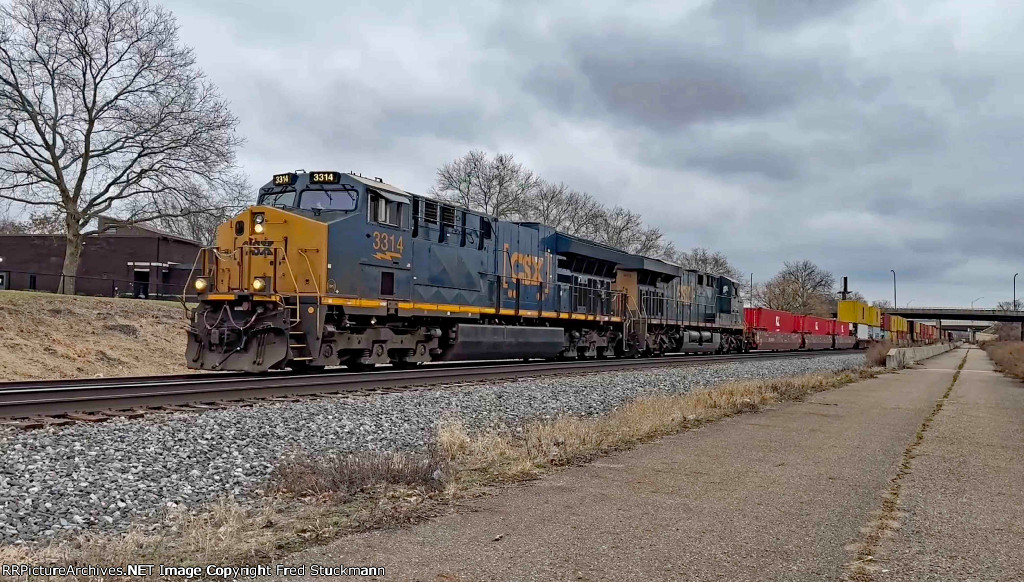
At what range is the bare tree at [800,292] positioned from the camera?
344ft

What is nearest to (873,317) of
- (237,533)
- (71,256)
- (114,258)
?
(71,256)

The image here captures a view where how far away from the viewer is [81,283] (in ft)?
143

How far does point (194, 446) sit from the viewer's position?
272 inches

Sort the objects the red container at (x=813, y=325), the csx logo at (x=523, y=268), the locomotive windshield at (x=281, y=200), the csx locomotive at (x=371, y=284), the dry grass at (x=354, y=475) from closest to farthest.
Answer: the dry grass at (x=354, y=475) → the csx locomotive at (x=371, y=284) → the locomotive windshield at (x=281, y=200) → the csx logo at (x=523, y=268) → the red container at (x=813, y=325)

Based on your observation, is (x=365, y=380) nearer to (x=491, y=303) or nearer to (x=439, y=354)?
(x=439, y=354)

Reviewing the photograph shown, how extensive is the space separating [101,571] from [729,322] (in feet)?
113

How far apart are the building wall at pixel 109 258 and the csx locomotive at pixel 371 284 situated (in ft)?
107

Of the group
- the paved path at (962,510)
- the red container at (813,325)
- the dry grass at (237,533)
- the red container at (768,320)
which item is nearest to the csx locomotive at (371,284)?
the dry grass at (237,533)

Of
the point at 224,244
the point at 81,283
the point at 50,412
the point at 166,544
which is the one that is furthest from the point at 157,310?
the point at 166,544

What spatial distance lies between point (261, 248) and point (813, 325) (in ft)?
147

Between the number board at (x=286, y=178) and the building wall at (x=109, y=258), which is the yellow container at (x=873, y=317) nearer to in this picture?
the building wall at (x=109, y=258)

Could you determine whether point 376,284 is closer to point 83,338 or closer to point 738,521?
point 738,521

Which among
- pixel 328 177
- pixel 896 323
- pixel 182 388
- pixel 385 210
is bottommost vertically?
pixel 182 388

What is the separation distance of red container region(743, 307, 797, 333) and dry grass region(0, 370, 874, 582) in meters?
33.7
